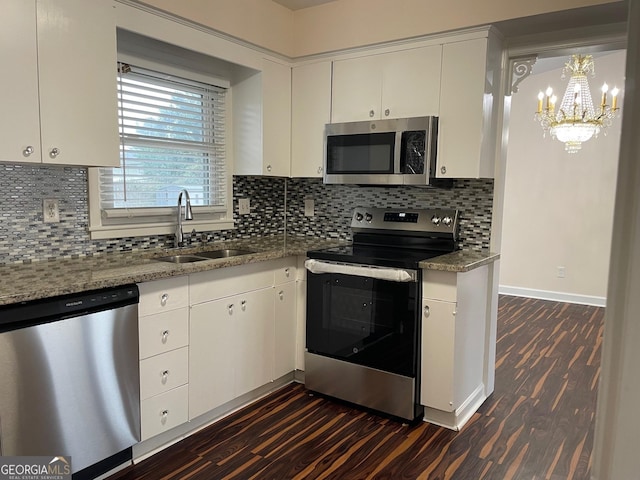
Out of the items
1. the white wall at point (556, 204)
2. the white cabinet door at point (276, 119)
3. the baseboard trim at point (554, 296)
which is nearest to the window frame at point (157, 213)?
the white cabinet door at point (276, 119)

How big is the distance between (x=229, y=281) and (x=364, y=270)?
764mm

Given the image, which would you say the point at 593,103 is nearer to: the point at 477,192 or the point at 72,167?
the point at 477,192

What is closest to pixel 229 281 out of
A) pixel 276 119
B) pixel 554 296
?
pixel 276 119

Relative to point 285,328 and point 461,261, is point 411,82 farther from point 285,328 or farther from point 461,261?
point 285,328

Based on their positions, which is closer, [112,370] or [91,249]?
[112,370]

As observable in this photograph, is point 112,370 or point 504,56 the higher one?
point 504,56

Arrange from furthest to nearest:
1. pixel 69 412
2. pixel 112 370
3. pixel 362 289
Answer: pixel 362 289
pixel 112 370
pixel 69 412

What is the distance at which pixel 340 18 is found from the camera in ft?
10.2

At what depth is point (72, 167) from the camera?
240cm

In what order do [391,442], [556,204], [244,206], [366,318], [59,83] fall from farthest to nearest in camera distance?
[556,204] → [244,206] → [366,318] → [391,442] → [59,83]

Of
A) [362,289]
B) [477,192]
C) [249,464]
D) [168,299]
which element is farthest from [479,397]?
[168,299]

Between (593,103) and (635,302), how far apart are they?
605cm

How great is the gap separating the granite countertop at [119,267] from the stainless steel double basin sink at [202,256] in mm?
30

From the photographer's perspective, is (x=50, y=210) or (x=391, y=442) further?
(x=391, y=442)
